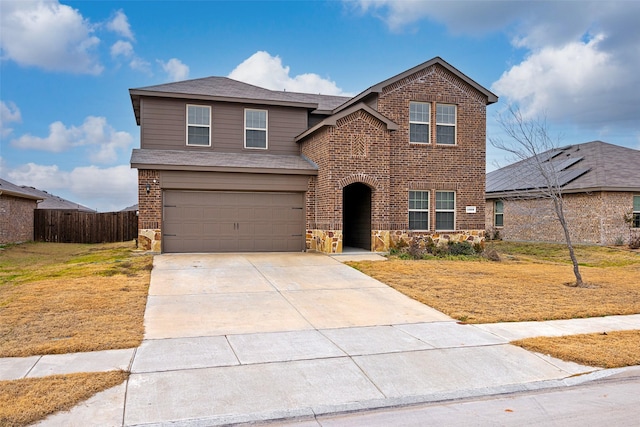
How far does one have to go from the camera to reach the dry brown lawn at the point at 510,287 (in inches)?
386

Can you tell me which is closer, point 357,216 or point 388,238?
point 388,238

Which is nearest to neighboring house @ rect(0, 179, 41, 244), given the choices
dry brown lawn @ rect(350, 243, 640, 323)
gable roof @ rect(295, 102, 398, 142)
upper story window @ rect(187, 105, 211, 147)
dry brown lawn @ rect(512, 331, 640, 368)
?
upper story window @ rect(187, 105, 211, 147)

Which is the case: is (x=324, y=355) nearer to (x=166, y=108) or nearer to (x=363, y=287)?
(x=363, y=287)

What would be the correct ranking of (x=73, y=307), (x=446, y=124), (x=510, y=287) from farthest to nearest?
(x=446, y=124)
(x=510, y=287)
(x=73, y=307)

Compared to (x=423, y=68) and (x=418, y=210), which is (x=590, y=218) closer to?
(x=418, y=210)

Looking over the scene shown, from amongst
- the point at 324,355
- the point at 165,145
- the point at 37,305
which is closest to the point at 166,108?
the point at 165,145

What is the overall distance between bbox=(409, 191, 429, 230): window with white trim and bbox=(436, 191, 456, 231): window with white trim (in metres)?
0.47

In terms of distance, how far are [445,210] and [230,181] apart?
8.18 m

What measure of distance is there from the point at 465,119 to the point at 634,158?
12.7 m

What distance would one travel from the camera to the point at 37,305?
934cm

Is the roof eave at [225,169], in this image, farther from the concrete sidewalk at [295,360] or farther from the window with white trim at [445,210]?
the concrete sidewalk at [295,360]

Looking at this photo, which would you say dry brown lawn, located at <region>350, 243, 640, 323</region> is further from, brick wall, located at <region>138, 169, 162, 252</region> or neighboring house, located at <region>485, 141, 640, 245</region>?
brick wall, located at <region>138, 169, 162, 252</region>

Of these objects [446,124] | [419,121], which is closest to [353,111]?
[419,121]

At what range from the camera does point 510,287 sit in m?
12.2
